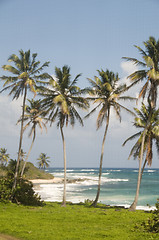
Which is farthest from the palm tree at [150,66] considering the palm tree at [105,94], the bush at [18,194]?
the bush at [18,194]

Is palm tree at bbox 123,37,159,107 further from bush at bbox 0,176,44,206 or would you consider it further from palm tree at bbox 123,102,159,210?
bush at bbox 0,176,44,206

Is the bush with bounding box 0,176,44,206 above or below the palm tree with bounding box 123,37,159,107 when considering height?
below

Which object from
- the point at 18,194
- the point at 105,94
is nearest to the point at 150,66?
the point at 105,94

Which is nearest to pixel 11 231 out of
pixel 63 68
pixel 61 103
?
pixel 61 103

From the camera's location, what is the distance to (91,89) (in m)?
23.0

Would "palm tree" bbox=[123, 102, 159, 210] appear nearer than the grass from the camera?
No

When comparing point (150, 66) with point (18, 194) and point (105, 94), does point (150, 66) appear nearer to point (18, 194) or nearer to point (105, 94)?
point (105, 94)

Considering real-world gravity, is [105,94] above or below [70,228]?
above

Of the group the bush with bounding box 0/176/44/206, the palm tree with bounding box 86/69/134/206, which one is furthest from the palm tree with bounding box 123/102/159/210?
the bush with bounding box 0/176/44/206

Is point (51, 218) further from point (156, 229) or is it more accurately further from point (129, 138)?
point (129, 138)

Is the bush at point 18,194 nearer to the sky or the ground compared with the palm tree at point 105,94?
nearer to the ground

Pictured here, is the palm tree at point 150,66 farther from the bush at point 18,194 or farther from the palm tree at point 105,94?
the bush at point 18,194

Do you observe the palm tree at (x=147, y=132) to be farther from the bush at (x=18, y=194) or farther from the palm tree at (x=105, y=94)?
the bush at (x=18, y=194)

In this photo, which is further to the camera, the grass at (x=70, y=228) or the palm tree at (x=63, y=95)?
the palm tree at (x=63, y=95)
